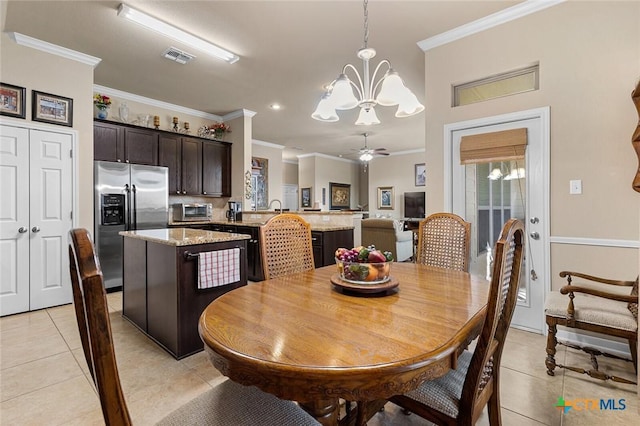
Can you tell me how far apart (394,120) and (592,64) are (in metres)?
3.76

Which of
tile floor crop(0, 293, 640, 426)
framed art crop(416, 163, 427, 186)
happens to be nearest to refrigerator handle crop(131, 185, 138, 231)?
tile floor crop(0, 293, 640, 426)

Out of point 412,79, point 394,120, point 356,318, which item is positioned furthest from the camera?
point 394,120

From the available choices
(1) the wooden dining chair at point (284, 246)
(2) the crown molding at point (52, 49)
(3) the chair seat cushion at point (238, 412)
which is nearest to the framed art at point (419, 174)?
(1) the wooden dining chair at point (284, 246)

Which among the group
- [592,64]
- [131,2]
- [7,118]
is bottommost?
[7,118]

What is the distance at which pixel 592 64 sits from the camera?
2377mm

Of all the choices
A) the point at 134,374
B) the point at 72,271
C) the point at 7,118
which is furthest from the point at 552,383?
the point at 7,118

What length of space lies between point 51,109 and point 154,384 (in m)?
3.22

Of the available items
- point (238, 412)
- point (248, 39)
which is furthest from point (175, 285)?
point (248, 39)

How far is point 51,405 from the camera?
5.70 feet

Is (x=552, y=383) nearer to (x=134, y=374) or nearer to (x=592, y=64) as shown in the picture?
(x=592, y=64)

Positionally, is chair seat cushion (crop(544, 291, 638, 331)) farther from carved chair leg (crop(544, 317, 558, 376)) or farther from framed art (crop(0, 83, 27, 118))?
framed art (crop(0, 83, 27, 118))

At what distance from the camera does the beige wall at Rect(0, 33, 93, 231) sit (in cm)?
312

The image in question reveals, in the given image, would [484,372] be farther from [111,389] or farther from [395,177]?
Answer: [395,177]

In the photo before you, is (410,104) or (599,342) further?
(599,342)
